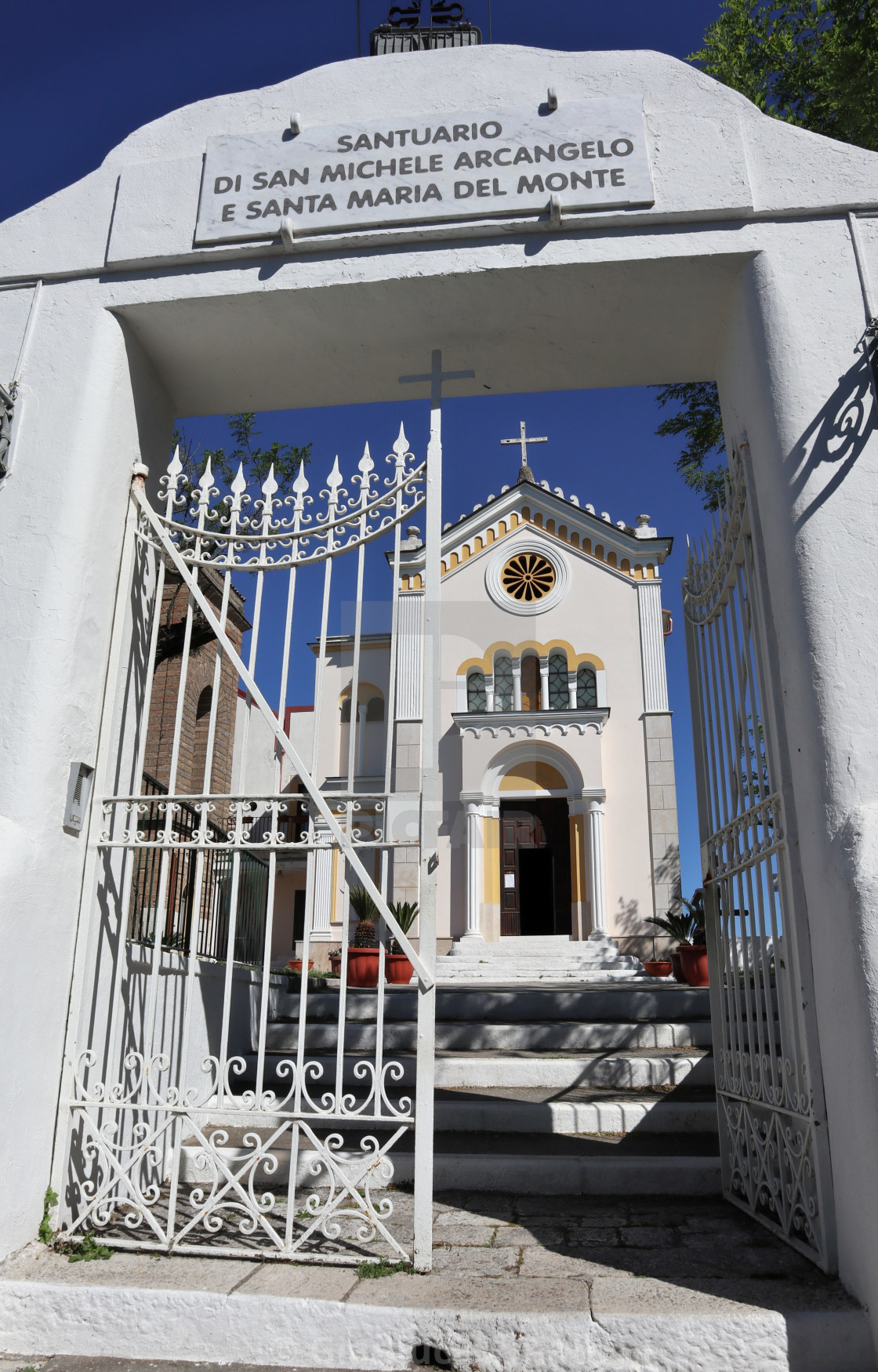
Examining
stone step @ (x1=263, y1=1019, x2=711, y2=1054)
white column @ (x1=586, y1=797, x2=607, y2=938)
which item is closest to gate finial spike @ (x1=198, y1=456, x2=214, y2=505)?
stone step @ (x1=263, y1=1019, x2=711, y2=1054)

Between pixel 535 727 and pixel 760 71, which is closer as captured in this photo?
pixel 760 71

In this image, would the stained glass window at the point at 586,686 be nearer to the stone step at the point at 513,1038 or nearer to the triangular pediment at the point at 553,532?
the triangular pediment at the point at 553,532

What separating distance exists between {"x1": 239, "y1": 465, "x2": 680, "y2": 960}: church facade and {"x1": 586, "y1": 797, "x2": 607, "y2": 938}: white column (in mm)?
32

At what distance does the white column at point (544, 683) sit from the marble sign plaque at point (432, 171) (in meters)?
16.2

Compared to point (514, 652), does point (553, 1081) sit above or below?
below

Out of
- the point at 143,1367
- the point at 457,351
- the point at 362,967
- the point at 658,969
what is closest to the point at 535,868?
the point at 658,969

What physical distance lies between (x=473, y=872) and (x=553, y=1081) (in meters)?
12.7

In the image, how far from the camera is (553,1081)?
568cm

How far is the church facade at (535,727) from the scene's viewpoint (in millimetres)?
18297

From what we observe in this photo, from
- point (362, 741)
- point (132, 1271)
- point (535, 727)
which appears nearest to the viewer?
point (132, 1271)

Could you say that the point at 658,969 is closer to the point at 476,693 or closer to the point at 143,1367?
the point at 476,693

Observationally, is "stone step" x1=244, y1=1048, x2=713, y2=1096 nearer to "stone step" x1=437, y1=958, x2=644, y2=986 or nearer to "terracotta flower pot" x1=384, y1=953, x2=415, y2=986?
"terracotta flower pot" x1=384, y1=953, x2=415, y2=986

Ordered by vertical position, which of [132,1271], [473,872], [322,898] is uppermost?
[473,872]

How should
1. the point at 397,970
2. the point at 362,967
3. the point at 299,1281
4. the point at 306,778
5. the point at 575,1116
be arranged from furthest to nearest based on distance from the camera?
the point at 397,970 → the point at 362,967 → the point at 575,1116 → the point at 306,778 → the point at 299,1281
